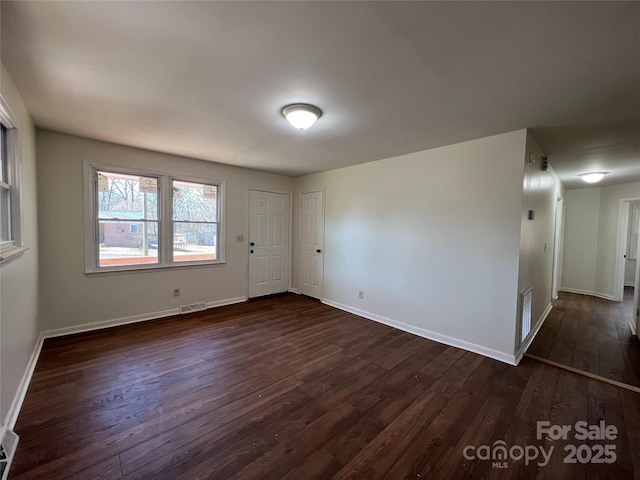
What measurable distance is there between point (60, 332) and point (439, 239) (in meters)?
4.72

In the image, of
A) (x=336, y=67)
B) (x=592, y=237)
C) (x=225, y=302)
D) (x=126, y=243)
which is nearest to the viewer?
(x=336, y=67)

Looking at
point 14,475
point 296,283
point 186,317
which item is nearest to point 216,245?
point 186,317

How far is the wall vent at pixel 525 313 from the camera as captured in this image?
286cm

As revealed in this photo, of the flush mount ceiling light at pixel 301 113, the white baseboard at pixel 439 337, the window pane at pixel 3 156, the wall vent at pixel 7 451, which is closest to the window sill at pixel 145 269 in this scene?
the window pane at pixel 3 156

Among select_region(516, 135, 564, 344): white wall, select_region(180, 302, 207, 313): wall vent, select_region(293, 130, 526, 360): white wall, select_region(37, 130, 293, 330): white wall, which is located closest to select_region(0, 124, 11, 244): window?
select_region(37, 130, 293, 330): white wall

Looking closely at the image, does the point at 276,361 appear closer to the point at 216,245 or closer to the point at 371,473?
the point at 371,473

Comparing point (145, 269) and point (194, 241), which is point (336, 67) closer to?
point (194, 241)

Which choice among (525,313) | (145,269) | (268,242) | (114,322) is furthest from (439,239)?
(114,322)

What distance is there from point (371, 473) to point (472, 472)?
1.90ft

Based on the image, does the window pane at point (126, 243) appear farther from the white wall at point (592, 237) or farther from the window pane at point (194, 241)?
the white wall at point (592, 237)

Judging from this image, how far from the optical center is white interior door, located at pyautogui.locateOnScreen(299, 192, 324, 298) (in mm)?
4891

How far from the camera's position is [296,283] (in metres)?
5.45

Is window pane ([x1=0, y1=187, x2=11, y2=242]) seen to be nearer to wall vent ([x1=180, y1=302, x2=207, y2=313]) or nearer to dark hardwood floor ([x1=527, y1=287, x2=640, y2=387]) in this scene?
wall vent ([x1=180, y1=302, x2=207, y2=313])

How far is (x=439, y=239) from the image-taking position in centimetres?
329
